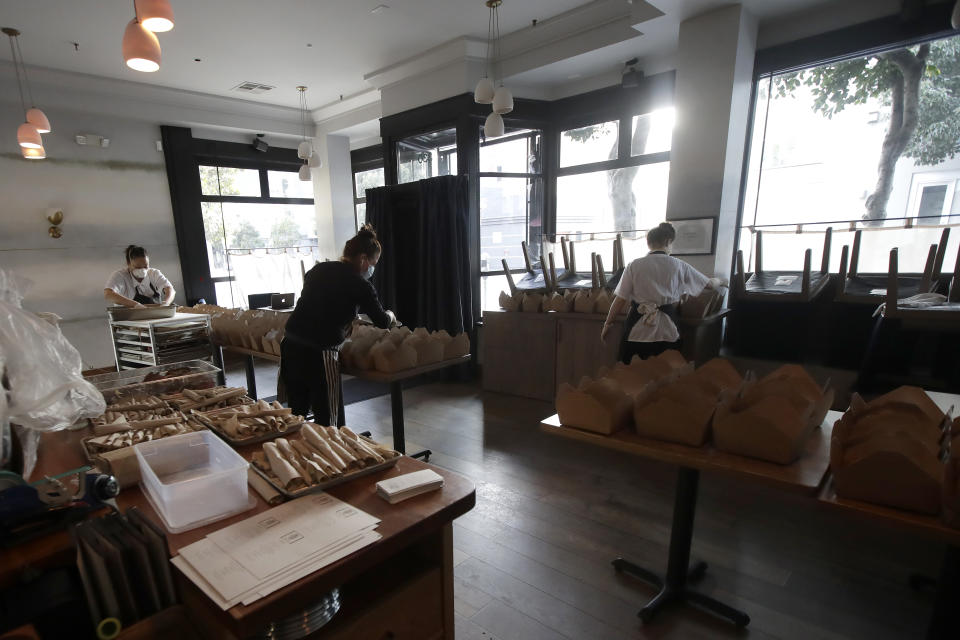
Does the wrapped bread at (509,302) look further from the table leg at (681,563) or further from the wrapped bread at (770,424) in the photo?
the wrapped bread at (770,424)

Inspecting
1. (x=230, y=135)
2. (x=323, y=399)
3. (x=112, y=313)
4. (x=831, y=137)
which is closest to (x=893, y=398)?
(x=323, y=399)

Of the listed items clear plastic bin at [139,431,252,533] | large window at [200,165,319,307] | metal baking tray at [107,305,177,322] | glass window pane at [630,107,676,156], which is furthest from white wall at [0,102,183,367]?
glass window pane at [630,107,676,156]

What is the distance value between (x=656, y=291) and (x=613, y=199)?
6.65ft

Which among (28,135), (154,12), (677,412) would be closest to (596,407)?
(677,412)

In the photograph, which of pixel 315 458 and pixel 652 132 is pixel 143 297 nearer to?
pixel 315 458

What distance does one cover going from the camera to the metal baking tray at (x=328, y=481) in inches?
41.0

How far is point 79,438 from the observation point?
145cm

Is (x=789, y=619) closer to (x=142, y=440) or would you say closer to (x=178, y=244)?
(x=142, y=440)

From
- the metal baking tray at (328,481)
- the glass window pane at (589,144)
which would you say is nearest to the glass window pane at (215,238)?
the glass window pane at (589,144)

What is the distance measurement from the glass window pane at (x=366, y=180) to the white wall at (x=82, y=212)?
2700 millimetres

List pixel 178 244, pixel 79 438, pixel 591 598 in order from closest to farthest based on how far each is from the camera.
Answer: pixel 79 438
pixel 591 598
pixel 178 244

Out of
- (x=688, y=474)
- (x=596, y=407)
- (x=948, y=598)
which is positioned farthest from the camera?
(x=688, y=474)

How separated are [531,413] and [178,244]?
5.50 m

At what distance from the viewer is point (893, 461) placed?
101 centimetres
